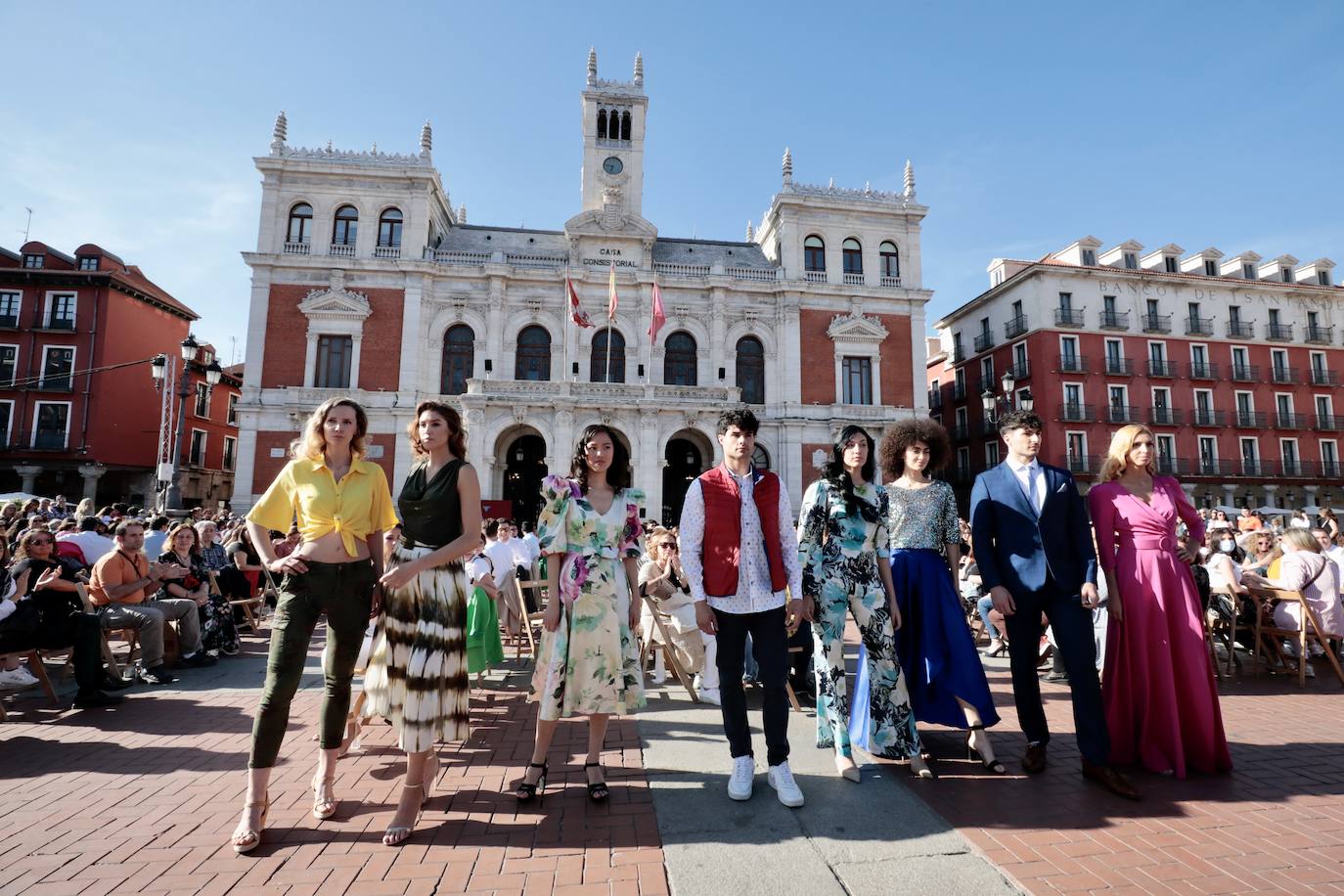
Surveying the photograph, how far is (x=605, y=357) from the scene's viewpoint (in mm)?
25594

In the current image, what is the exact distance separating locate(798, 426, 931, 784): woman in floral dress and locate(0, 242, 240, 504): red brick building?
3083 cm

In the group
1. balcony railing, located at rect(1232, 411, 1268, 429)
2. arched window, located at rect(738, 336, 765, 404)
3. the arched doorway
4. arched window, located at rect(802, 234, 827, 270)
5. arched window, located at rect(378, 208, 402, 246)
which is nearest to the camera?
arched window, located at rect(378, 208, 402, 246)

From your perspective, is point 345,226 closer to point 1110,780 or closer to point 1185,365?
point 1110,780

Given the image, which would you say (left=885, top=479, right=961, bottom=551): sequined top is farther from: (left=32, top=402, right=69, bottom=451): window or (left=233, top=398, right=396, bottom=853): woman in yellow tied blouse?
(left=32, top=402, right=69, bottom=451): window

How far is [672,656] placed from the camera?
5656 mm

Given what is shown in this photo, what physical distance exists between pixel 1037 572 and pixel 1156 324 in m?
33.3

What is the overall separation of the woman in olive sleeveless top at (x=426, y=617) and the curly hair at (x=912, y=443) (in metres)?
2.73

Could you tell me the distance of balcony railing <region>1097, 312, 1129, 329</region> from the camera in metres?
29.1

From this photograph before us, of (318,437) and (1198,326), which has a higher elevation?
(1198,326)

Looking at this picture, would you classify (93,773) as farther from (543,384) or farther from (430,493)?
(543,384)

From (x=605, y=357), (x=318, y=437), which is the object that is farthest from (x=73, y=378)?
(x=318, y=437)

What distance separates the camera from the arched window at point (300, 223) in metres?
24.7

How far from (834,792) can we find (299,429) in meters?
25.2

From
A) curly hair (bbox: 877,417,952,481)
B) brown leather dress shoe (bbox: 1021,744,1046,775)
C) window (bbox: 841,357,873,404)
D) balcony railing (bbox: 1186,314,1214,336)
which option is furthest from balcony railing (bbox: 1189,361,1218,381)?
brown leather dress shoe (bbox: 1021,744,1046,775)
